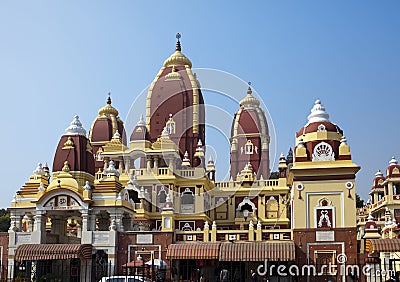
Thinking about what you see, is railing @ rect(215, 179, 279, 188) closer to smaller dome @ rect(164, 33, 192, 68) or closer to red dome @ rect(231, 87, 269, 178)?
red dome @ rect(231, 87, 269, 178)

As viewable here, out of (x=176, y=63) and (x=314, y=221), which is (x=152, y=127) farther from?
(x=314, y=221)

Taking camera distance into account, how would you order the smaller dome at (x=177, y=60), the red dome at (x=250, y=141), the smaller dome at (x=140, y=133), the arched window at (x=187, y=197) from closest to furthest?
the arched window at (x=187, y=197) < the smaller dome at (x=140, y=133) < the smaller dome at (x=177, y=60) < the red dome at (x=250, y=141)

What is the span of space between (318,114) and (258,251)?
7827 millimetres

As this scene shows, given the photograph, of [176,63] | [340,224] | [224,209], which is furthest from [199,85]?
[340,224]

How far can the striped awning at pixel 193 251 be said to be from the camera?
26.8m

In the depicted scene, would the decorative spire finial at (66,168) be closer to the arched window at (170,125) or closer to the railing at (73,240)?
the railing at (73,240)

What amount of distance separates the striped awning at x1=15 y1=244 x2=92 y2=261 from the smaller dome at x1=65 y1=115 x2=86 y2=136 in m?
7.83

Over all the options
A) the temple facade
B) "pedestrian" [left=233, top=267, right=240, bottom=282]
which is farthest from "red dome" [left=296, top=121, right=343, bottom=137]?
"pedestrian" [left=233, top=267, right=240, bottom=282]

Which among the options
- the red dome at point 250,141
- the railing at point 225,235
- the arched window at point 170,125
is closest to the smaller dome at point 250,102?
the red dome at point 250,141

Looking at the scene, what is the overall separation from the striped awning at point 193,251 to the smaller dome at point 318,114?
8071mm

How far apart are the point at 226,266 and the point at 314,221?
15.5 feet

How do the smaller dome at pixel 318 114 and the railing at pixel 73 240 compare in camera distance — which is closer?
the smaller dome at pixel 318 114

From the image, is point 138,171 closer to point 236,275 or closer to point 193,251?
point 193,251

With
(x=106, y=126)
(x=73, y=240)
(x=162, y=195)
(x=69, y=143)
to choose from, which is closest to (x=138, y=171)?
(x=162, y=195)
